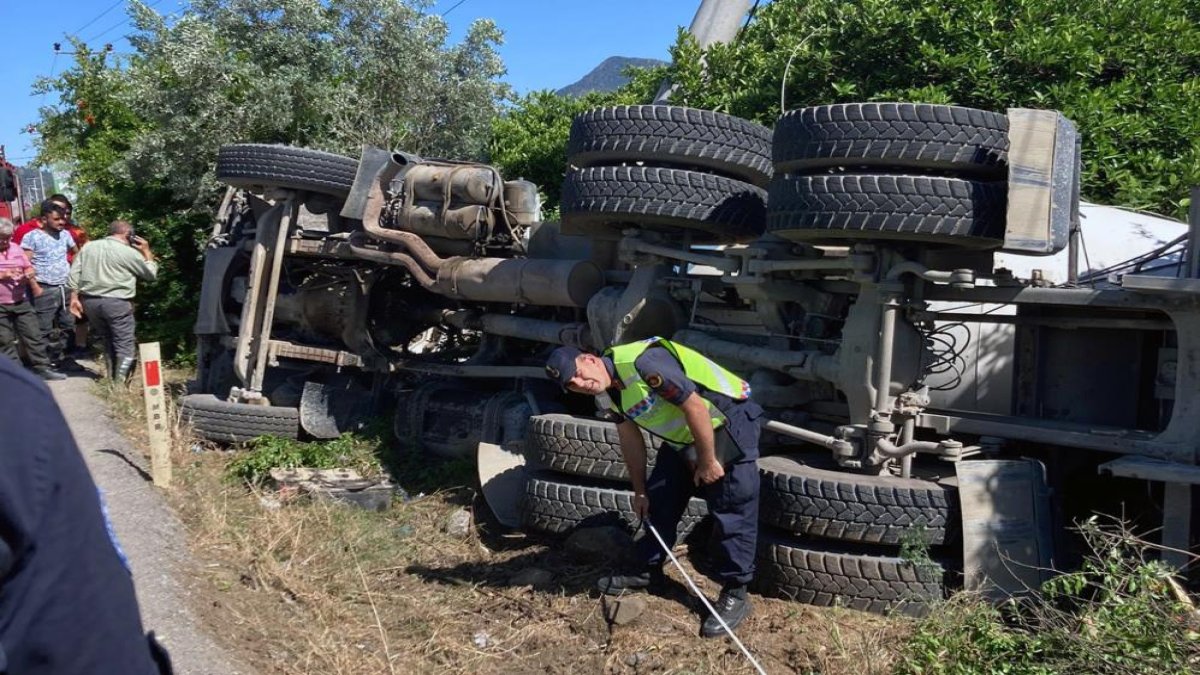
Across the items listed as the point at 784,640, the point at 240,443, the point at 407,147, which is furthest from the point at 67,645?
the point at 407,147

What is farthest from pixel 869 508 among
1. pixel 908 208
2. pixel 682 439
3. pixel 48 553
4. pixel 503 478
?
pixel 48 553

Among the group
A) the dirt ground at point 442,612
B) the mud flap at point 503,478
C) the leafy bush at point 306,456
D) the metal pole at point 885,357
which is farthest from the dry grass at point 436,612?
the leafy bush at point 306,456

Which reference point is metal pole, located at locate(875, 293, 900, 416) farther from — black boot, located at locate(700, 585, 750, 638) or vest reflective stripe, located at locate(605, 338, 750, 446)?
black boot, located at locate(700, 585, 750, 638)

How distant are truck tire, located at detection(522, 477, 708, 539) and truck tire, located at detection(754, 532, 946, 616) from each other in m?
0.56

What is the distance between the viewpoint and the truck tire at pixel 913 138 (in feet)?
14.8

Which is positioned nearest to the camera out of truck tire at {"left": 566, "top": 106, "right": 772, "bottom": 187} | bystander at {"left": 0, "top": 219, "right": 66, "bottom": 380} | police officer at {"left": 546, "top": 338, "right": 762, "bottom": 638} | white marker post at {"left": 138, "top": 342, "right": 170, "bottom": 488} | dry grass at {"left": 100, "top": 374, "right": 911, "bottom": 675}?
dry grass at {"left": 100, "top": 374, "right": 911, "bottom": 675}

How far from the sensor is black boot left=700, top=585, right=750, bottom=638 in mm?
4617

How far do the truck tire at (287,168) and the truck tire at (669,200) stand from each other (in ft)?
9.18

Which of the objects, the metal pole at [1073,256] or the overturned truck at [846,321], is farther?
the metal pole at [1073,256]

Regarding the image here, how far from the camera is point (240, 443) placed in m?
8.37

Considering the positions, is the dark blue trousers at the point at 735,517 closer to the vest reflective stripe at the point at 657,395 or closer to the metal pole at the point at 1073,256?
the vest reflective stripe at the point at 657,395

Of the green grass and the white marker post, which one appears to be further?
the green grass

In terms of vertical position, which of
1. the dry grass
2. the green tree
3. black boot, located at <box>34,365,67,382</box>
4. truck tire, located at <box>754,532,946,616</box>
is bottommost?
the dry grass

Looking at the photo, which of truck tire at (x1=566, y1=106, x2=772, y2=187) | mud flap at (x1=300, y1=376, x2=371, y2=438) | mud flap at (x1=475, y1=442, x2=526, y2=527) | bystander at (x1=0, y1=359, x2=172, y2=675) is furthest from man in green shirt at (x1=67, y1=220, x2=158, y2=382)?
bystander at (x1=0, y1=359, x2=172, y2=675)
